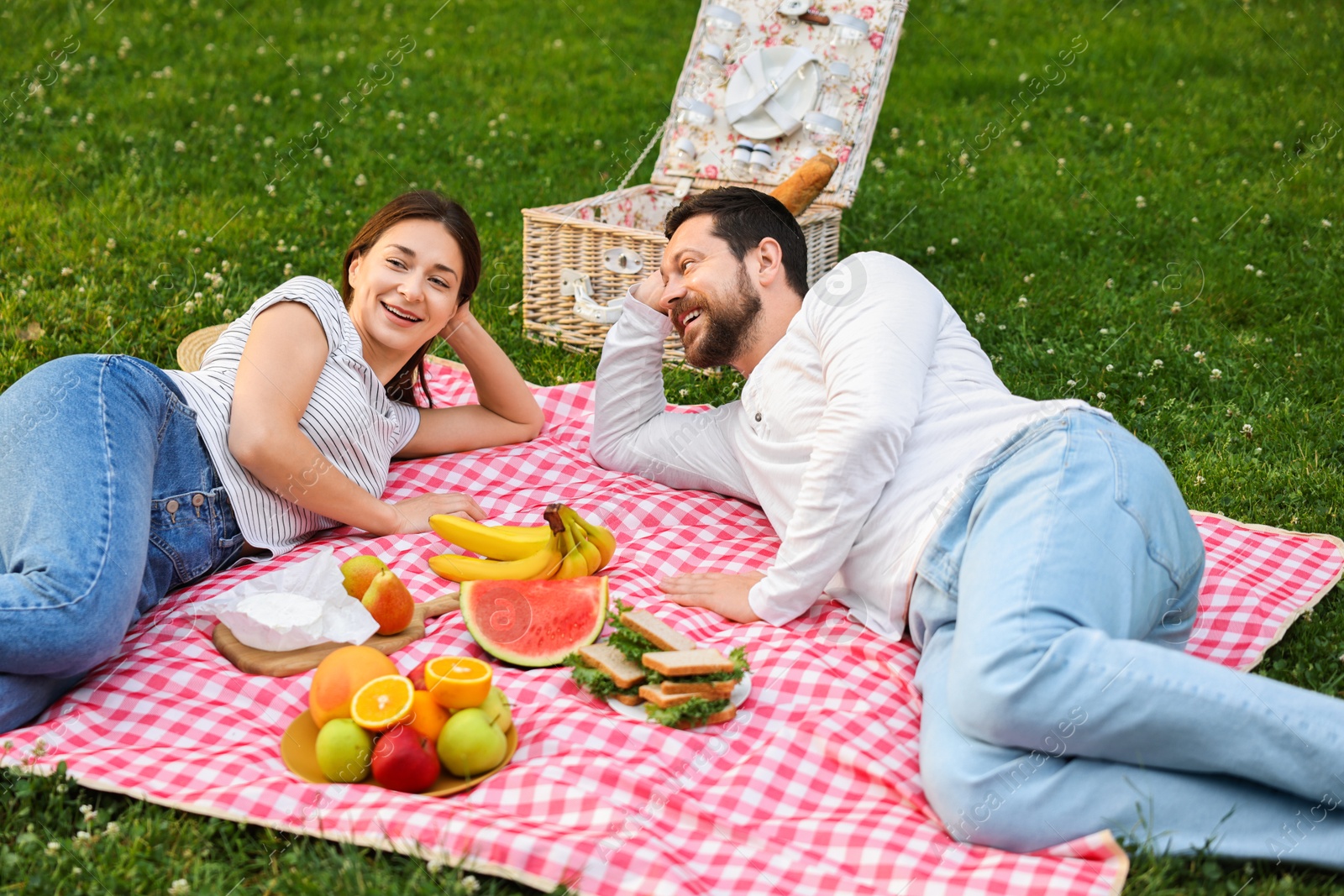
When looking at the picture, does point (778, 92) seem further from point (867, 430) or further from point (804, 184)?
point (867, 430)

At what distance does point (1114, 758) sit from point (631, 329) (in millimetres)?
2546

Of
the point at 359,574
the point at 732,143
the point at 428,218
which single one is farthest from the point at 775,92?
the point at 359,574

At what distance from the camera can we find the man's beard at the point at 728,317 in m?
4.04

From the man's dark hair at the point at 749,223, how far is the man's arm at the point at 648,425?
19.6 inches

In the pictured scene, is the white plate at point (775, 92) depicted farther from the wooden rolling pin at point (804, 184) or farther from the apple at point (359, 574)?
the apple at point (359, 574)

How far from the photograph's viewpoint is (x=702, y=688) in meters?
2.99

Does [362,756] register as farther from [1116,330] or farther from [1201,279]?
[1201,279]

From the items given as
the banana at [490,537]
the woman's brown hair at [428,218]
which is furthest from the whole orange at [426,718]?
the woman's brown hair at [428,218]

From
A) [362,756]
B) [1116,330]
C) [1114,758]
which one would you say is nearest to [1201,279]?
[1116,330]

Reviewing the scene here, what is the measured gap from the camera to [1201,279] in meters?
6.34

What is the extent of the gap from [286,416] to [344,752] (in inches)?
52.5

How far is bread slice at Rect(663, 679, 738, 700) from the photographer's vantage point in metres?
2.99

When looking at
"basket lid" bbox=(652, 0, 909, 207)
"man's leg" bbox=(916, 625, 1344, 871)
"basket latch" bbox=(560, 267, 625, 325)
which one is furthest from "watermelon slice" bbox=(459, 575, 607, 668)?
"basket lid" bbox=(652, 0, 909, 207)

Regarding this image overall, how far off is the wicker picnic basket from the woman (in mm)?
1120
